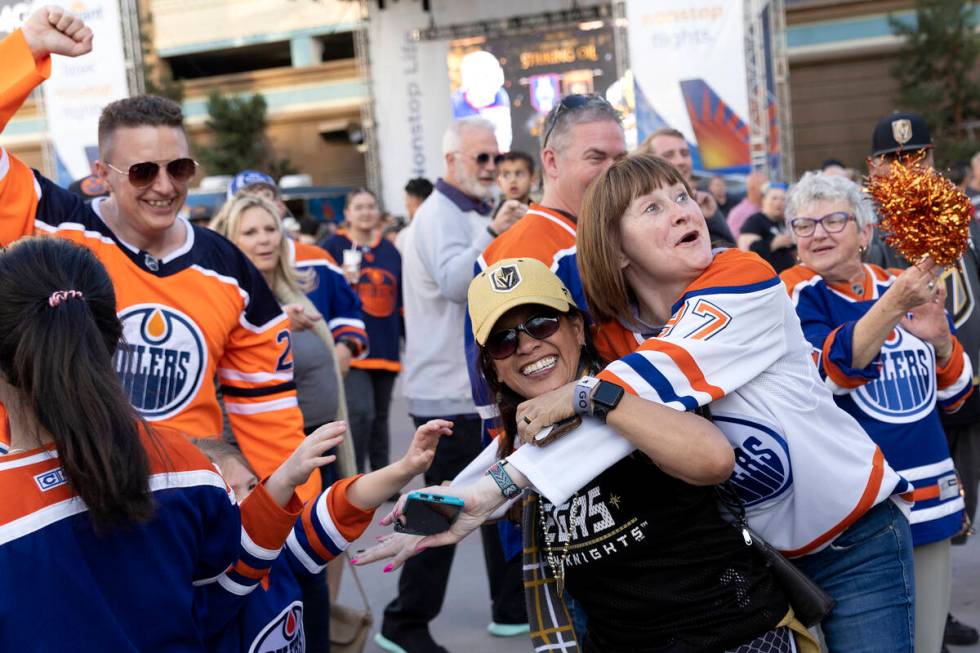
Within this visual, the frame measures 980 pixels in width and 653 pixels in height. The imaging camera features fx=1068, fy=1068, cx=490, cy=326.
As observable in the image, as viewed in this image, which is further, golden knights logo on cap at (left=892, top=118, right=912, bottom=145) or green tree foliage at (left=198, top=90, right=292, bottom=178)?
green tree foliage at (left=198, top=90, right=292, bottom=178)

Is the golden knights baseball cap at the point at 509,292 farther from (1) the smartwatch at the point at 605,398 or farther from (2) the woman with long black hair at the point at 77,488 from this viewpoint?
(2) the woman with long black hair at the point at 77,488

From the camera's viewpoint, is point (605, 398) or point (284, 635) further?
point (284, 635)

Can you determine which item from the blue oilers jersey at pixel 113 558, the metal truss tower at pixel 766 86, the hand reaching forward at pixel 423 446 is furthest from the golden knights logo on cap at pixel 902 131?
the metal truss tower at pixel 766 86

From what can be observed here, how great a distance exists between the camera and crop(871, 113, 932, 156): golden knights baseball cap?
441 centimetres

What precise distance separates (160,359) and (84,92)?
55.2 feet

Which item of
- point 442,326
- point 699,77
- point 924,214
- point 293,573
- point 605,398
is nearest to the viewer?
point 605,398

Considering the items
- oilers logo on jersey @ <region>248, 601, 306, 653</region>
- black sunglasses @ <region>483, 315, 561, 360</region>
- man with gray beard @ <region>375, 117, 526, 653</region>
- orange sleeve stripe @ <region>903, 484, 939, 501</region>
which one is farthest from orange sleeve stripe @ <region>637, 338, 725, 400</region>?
man with gray beard @ <region>375, 117, 526, 653</region>

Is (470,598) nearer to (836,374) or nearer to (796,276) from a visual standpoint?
(796,276)

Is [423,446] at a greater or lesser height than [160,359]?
lesser

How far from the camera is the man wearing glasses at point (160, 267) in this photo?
295 cm

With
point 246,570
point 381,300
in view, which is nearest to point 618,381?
point 246,570

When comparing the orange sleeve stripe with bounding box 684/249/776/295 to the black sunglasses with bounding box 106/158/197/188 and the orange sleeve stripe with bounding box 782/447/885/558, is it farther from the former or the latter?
the black sunglasses with bounding box 106/158/197/188

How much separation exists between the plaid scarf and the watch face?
0.44 meters

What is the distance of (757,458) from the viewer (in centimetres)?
218
